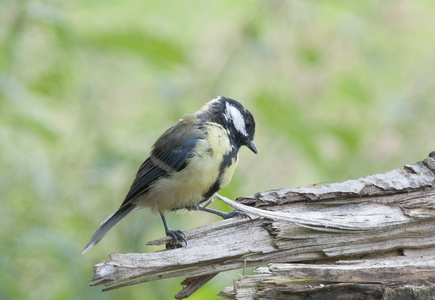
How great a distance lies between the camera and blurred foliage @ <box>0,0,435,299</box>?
10.2ft

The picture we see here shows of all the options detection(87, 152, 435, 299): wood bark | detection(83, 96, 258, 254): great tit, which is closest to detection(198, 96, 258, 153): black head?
detection(83, 96, 258, 254): great tit

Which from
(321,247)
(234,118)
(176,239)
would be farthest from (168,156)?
(321,247)

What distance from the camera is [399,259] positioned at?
222 centimetres

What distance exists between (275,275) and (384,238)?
21.2 inches

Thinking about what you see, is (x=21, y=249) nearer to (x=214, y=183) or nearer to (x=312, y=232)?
(x=214, y=183)

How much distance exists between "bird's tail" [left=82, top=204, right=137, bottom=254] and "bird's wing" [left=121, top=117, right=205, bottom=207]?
0.26ft

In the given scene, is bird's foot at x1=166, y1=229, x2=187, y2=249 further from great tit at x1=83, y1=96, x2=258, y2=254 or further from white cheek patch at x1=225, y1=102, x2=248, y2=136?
white cheek patch at x1=225, y1=102, x2=248, y2=136

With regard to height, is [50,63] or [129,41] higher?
[50,63]

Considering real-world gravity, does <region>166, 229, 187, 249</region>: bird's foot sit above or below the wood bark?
above

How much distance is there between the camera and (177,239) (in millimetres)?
2623

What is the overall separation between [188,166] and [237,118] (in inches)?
18.9

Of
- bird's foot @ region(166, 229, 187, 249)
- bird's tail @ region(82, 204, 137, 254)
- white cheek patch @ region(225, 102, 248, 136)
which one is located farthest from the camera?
white cheek patch @ region(225, 102, 248, 136)

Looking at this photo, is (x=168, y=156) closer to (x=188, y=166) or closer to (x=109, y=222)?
(x=188, y=166)

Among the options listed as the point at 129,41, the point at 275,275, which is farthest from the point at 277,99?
the point at 275,275
